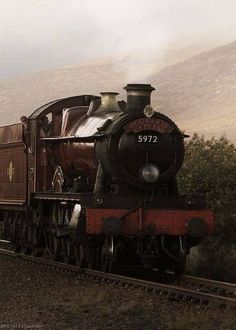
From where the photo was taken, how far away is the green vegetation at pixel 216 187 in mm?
14258

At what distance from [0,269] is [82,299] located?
4.31 meters

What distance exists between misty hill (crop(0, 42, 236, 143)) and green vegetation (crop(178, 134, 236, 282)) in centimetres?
4915

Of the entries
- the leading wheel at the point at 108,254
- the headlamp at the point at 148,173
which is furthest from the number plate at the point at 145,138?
the leading wheel at the point at 108,254

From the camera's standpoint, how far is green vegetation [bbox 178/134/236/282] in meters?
14.3

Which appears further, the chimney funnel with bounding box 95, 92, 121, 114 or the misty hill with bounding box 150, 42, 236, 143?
the misty hill with bounding box 150, 42, 236, 143

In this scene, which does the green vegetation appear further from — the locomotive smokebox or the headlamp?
the locomotive smokebox

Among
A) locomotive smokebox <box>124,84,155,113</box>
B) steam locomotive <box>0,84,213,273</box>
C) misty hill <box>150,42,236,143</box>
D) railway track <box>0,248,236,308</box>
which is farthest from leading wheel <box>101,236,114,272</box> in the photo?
misty hill <box>150,42,236,143</box>

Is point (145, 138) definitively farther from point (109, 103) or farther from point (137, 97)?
point (109, 103)

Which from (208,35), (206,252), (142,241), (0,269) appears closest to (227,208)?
(206,252)

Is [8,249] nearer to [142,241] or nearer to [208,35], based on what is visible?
[142,241]

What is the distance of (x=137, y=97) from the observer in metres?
12.6

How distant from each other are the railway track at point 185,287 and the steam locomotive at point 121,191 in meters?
0.31

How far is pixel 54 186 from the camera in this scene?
47.2ft

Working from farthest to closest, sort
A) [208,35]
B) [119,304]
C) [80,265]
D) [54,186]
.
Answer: [208,35], [54,186], [80,265], [119,304]
